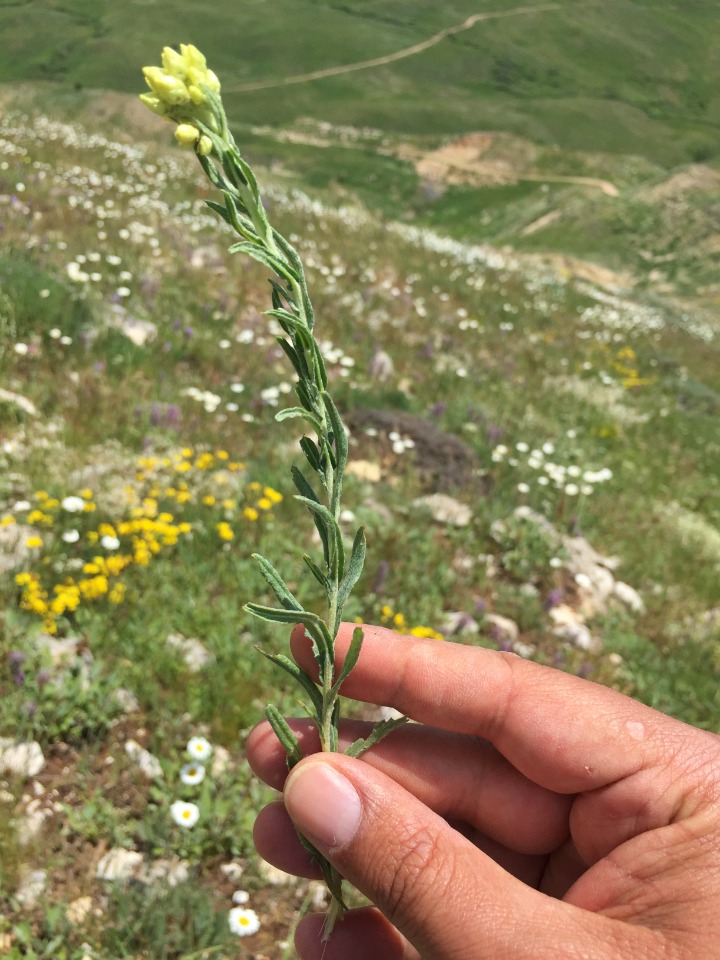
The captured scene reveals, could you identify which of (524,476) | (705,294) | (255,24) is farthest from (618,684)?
(255,24)

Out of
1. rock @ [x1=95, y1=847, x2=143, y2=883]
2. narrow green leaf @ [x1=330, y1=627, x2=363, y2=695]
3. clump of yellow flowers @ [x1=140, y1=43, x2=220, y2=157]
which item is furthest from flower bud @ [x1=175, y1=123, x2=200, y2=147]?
rock @ [x1=95, y1=847, x2=143, y2=883]

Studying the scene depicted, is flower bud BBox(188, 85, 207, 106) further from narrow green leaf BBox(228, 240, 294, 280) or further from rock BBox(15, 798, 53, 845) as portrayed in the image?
rock BBox(15, 798, 53, 845)

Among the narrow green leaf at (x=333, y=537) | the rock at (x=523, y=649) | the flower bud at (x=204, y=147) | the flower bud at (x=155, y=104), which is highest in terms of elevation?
the flower bud at (x=155, y=104)

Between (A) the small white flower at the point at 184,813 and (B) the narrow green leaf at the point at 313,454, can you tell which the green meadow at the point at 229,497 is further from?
(B) the narrow green leaf at the point at 313,454

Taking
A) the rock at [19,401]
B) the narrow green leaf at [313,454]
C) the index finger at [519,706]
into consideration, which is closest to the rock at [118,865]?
the index finger at [519,706]

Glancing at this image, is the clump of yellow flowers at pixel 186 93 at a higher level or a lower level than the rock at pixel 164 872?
higher

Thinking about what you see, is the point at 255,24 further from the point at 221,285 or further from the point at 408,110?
the point at 221,285

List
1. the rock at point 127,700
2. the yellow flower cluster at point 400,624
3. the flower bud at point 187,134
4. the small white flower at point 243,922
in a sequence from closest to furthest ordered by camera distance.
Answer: the flower bud at point 187,134, the small white flower at point 243,922, the rock at point 127,700, the yellow flower cluster at point 400,624
